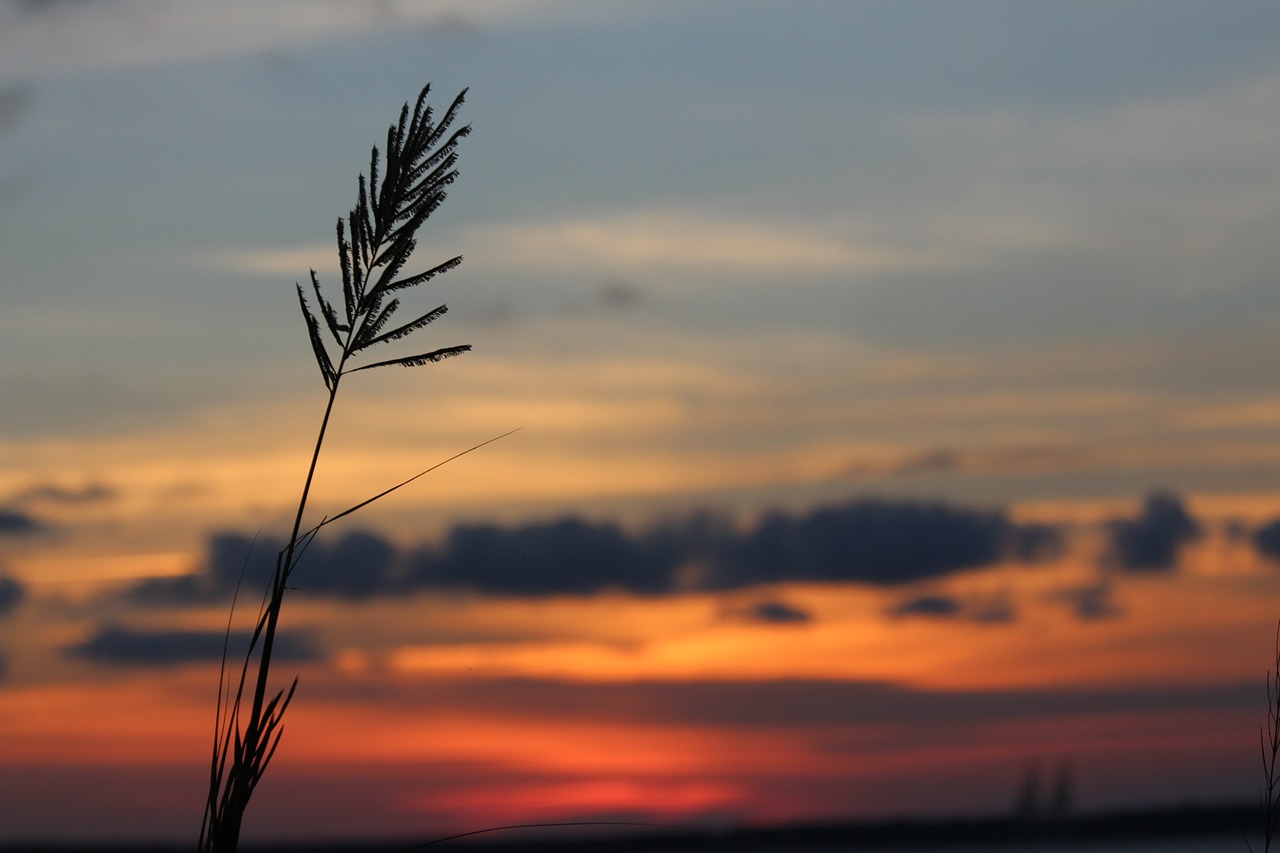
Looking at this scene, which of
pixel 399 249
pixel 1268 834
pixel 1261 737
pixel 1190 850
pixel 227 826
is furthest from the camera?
pixel 1190 850

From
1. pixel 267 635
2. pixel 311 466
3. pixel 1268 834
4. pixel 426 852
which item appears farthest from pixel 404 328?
pixel 1268 834

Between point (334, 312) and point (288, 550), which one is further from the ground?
point (334, 312)

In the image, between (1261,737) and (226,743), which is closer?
(226,743)

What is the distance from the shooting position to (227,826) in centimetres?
327

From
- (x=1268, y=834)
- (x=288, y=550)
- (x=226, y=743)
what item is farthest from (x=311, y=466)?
(x=1268, y=834)

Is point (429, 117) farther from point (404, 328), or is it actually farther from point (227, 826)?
point (227, 826)

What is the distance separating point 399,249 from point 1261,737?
3.83 m

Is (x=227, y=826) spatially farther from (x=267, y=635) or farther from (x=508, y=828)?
(x=508, y=828)

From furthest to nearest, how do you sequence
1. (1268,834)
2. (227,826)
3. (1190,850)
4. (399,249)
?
(1190,850), (1268,834), (399,249), (227,826)

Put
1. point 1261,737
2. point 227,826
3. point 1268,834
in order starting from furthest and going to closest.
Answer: point 1261,737 < point 1268,834 < point 227,826

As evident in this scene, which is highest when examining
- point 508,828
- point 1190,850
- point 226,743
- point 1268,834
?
point 226,743

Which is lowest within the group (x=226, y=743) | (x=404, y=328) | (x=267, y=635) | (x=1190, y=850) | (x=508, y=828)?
(x=1190, y=850)

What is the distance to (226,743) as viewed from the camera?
11.3ft

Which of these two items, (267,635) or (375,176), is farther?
(375,176)
